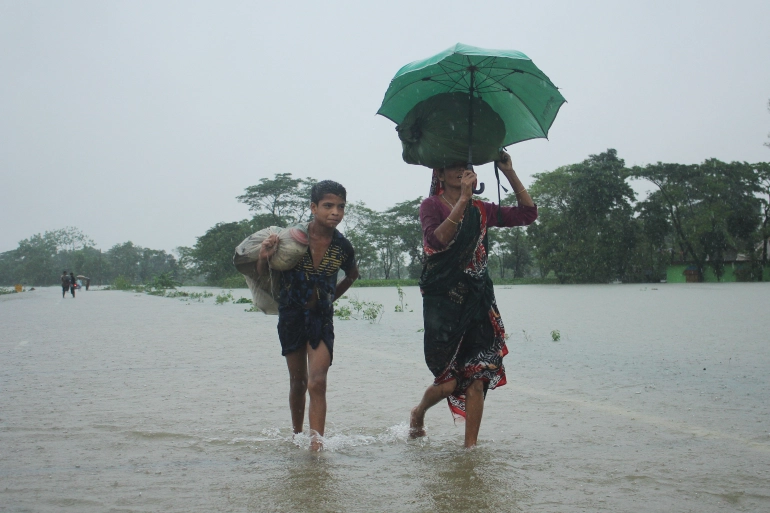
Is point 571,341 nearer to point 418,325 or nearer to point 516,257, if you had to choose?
point 418,325

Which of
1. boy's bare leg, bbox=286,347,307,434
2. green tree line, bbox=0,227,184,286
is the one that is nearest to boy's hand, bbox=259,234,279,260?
boy's bare leg, bbox=286,347,307,434

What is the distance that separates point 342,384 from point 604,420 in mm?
2727

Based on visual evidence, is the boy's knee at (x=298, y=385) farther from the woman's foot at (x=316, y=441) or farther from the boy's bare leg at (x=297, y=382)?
the woman's foot at (x=316, y=441)

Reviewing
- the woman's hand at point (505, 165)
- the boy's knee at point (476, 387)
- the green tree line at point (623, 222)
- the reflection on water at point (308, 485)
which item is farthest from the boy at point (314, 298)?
the green tree line at point (623, 222)

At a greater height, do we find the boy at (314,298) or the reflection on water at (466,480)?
the boy at (314,298)

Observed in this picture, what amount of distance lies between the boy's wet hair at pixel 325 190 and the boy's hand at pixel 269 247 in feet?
1.12

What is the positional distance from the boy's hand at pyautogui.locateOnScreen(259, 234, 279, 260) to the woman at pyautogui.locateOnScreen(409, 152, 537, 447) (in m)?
0.89

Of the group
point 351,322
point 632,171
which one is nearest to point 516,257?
point 632,171

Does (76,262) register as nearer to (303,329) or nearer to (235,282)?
(235,282)

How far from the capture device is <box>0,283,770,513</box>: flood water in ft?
→ 10.3

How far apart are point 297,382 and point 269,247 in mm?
880

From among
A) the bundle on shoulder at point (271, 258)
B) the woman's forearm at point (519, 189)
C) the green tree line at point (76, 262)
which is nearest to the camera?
the bundle on shoulder at point (271, 258)

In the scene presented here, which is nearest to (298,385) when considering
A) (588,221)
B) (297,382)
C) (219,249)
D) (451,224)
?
(297,382)

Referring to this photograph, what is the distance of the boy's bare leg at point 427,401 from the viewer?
13.3 feet
